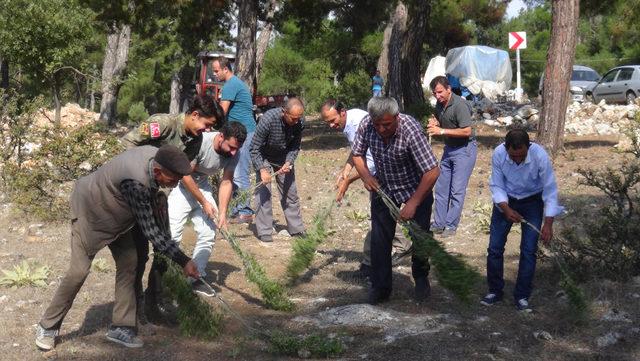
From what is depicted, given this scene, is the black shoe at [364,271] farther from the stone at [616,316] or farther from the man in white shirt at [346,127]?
the stone at [616,316]

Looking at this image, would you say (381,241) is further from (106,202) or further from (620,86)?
(620,86)

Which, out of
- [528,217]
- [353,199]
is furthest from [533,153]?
[353,199]

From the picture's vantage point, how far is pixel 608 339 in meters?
6.00

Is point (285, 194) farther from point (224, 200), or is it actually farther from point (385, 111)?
point (385, 111)

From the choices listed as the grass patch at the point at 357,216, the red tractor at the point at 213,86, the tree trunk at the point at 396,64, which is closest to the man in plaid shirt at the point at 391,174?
the grass patch at the point at 357,216

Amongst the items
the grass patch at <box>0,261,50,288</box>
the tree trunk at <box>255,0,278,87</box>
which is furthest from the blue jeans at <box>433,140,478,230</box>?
the tree trunk at <box>255,0,278,87</box>

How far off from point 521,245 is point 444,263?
817 mm

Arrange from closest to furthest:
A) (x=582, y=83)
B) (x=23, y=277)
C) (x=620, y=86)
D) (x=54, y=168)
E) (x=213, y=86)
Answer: (x=23, y=277), (x=54, y=168), (x=213, y=86), (x=620, y=86), (x=582, y=83)

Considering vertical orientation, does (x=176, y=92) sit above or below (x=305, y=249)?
below

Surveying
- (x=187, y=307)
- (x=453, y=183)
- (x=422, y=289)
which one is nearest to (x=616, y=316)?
(x=422, y=289)

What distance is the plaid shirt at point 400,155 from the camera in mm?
6582

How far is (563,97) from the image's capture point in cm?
1454

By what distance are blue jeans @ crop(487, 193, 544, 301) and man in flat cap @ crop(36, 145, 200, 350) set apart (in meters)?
2.50

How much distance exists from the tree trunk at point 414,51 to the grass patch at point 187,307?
1299cm
